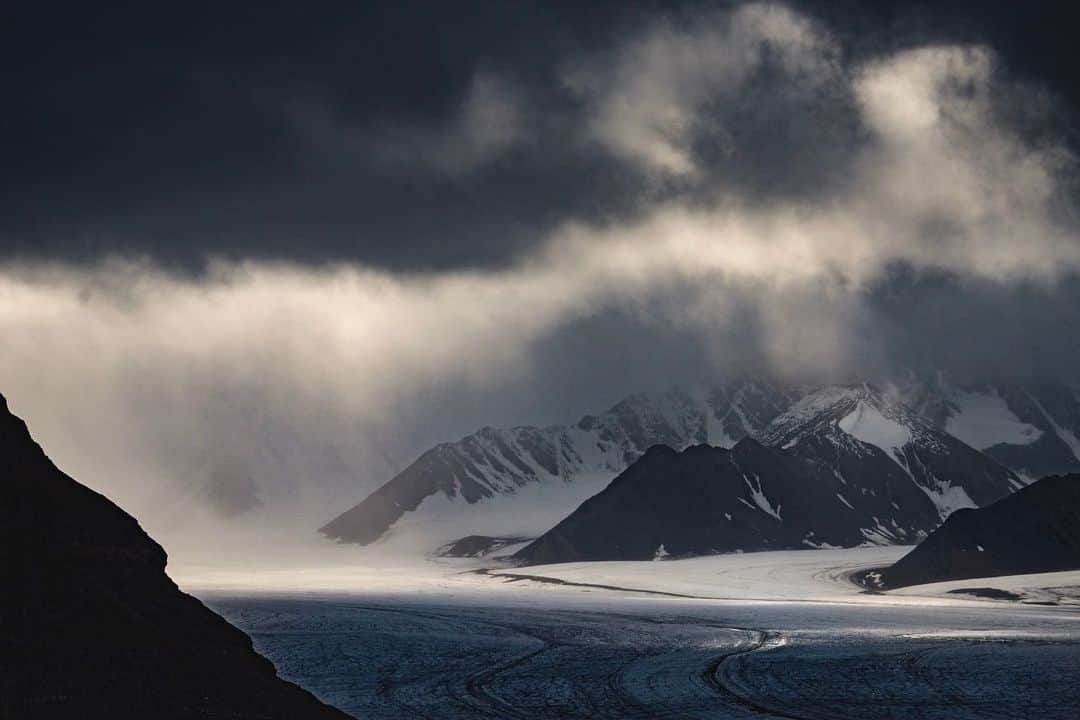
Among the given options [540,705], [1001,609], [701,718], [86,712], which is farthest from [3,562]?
[1001,609]

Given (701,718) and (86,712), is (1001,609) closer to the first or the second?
(701,718)

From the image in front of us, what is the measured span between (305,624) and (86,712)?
85.0 metres

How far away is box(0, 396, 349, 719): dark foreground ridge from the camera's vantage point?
43031 mm

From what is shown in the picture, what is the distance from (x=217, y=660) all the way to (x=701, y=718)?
20717 mm

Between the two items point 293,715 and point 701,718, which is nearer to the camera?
point 293,715

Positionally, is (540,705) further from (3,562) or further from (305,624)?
(305,624)

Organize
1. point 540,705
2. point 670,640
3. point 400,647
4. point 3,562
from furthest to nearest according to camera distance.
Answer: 1. point 670,640
2. point 400,647
3. point 540,705
4. point 3,562

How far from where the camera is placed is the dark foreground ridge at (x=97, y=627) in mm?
43031

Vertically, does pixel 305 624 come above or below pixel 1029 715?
above

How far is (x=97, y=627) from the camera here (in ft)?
160

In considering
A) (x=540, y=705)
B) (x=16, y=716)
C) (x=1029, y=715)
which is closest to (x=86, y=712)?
(x=16, y=716)

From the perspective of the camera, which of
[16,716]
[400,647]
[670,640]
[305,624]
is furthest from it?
[305,624]

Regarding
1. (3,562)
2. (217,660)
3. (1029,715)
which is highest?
(3,562)

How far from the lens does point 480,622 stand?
13112 centimetres
